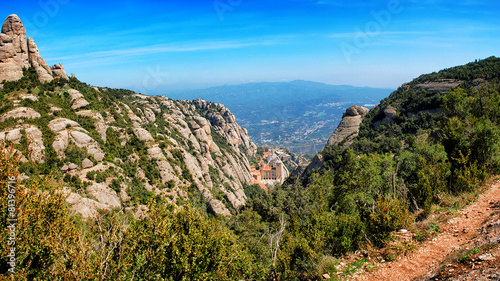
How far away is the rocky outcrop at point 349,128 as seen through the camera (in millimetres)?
68375

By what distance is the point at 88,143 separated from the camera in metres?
36.4

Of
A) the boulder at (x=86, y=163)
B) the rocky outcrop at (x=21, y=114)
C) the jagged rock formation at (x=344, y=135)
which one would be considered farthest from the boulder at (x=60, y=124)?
the jagged rock formation at (x=344, y=135)

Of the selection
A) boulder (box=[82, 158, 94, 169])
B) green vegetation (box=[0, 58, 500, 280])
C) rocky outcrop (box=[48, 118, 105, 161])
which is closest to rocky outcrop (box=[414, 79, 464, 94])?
green vegetation (box=[0, 58, 500, 280])

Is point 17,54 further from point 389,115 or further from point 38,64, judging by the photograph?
point 389,115

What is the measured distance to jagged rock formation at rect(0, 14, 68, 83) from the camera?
42125mm

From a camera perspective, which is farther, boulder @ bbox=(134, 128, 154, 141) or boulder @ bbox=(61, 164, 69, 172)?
boulder @ bbox=(134, 128, 154, 141)

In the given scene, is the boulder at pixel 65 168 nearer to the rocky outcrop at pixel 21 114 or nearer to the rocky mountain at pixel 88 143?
the rocky mountain at pixel 88 143

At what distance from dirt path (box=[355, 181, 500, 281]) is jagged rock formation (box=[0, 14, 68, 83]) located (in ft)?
185

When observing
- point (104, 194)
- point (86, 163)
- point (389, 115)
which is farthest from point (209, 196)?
point (389, 115)

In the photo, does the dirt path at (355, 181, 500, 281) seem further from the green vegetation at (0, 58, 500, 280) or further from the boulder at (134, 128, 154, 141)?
the boulder at (134, 128, 154, 141)

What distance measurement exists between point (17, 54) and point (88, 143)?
2481cm

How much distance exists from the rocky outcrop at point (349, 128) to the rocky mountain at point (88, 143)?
1218 inches

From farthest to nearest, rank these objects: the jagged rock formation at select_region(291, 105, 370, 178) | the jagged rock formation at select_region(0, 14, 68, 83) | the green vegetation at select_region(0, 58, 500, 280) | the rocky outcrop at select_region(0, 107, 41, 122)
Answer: the jagged rock formation at select_region(291, 105, 370, 178) → the jagged rock formation at select_region(0, 14, 68, 83) → the rocky outcrop at select_region(0, 107, 41, 122) → the green vegetation at select_region(0, 58, 500, 280)

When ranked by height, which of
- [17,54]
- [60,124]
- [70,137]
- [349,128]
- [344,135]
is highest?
[17,54]
